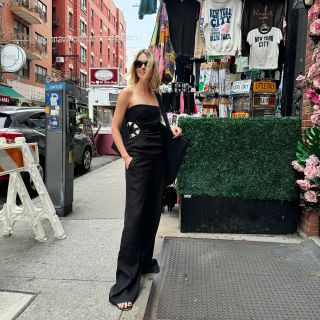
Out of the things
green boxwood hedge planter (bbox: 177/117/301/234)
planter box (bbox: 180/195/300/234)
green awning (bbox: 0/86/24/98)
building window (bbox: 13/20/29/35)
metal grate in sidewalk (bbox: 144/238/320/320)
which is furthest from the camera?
building window (bbox: 13/20/29/35)

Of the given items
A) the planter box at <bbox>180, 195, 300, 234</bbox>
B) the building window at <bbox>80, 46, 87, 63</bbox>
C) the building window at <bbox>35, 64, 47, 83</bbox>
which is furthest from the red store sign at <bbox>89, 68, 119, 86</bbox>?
the building window at <bbox>80, 46, 87, 63</bbox>

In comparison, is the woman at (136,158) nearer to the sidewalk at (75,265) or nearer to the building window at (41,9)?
the sidewalk at (75,265)

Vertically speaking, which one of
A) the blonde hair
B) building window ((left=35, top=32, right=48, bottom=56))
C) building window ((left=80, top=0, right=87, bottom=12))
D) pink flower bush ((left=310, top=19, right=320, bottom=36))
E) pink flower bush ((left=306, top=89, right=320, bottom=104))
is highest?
building window ((left=80, top=0, right=87, bottom=12))

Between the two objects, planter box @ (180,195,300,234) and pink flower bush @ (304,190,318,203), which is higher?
pink flower bush @ (304,190,318,203)

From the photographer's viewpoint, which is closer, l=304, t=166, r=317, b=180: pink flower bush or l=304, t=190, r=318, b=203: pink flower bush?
l=304, t=166, r=317, b=180: pink flower bush


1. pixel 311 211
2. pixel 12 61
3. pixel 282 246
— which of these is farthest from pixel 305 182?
pixel 12 61

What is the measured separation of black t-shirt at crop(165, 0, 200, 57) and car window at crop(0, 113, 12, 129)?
3.59 metres

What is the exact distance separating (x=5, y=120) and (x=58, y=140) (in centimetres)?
235

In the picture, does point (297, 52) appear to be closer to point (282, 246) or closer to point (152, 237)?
point (282, 246)

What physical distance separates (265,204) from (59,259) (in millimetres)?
2391

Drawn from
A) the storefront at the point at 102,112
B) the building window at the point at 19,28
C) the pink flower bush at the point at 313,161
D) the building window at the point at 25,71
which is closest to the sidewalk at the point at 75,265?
the pink flower bush at the point at 313,161

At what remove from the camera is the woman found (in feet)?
9.57

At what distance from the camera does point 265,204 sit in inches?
174

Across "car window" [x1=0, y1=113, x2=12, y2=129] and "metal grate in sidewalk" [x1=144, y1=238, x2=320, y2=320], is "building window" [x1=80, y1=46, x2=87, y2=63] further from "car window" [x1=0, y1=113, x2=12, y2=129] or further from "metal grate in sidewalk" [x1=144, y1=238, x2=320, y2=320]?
"metal grate in sidewalk" [x1=144, y1=238, x2=320, y2=320]
